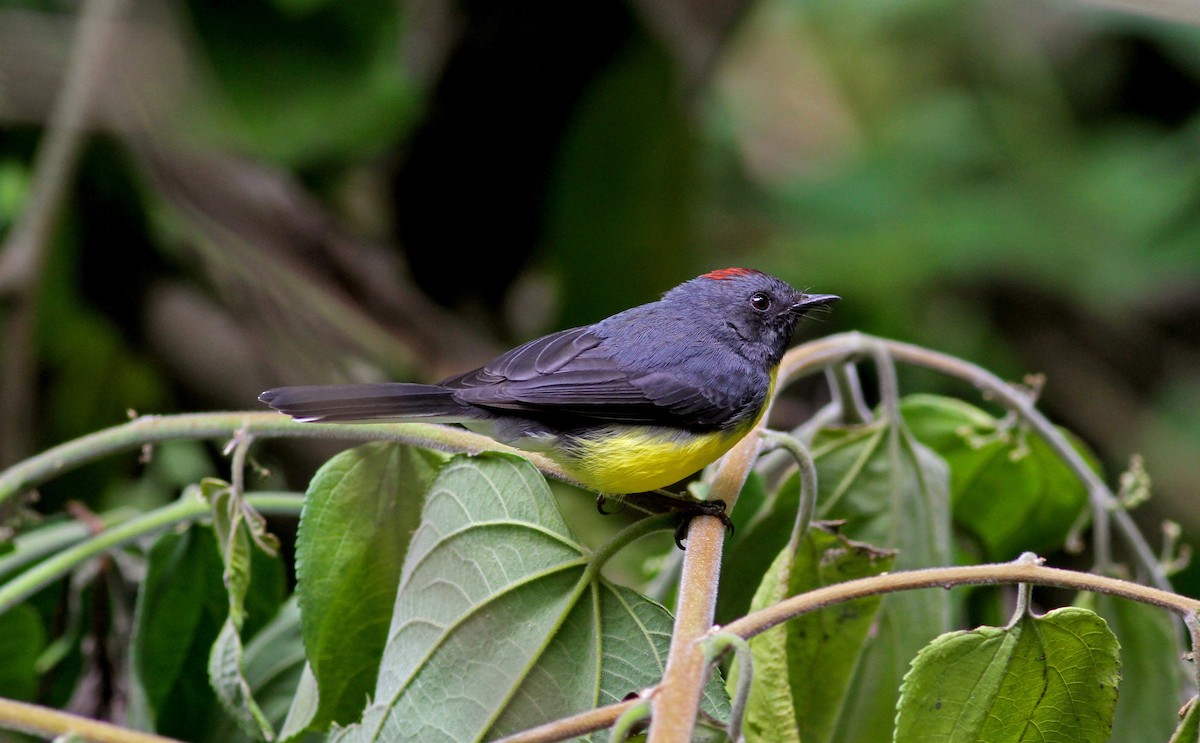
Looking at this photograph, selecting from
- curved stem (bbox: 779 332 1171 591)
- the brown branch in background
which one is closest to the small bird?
curved stem (bbox: 779 332 1171 591)

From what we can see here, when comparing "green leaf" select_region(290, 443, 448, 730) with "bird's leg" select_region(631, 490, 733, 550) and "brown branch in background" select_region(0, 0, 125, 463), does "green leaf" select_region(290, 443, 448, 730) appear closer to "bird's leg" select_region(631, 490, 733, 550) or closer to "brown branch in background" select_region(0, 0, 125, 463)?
"bird's leg" select_region(631, 490, 733, 550)

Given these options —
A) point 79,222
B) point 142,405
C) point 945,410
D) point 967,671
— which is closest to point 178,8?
point 79,222

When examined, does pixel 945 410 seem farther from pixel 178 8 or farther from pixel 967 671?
pixel 178 8

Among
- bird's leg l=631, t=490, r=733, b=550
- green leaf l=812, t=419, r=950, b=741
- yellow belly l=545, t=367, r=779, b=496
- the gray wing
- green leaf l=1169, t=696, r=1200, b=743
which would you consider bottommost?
green leaf l=1169, t=696, r=1200, b=743

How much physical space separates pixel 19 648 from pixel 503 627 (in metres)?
1.00

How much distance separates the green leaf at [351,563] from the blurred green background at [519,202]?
181cm

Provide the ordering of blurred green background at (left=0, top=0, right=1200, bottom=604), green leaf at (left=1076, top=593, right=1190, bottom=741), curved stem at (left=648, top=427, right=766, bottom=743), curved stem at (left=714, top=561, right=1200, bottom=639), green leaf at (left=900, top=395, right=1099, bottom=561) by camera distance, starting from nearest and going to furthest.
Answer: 1. curved stem at (left=648, top=427, right=766, bottom=743)
2. curved stem at (left=714, top=561, right=1200, bottom=639)
3. green leaf at (left=1076, top=593, right=1190, bottom=741)
4. green leaf at (left=900, top=395, right=1099, bottom=561)
5. blurred green background at (left=0, top=0, right=1200, bottom=604)

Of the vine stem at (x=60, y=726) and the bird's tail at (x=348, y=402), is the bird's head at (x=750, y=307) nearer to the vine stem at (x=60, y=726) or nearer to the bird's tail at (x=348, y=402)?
the bird's tail at (x=348, y=402)

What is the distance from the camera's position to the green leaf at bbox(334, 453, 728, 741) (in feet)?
4.65

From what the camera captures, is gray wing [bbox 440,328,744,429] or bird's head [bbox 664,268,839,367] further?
bird's head [bbox 664,268,839,367]

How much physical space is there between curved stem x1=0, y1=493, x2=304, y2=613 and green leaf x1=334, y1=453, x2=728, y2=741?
0.48m

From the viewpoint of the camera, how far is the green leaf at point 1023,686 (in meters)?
1.39

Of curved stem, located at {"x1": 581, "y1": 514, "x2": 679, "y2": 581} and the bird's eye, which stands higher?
the bird's eye

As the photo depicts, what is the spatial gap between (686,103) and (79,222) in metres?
2.34
